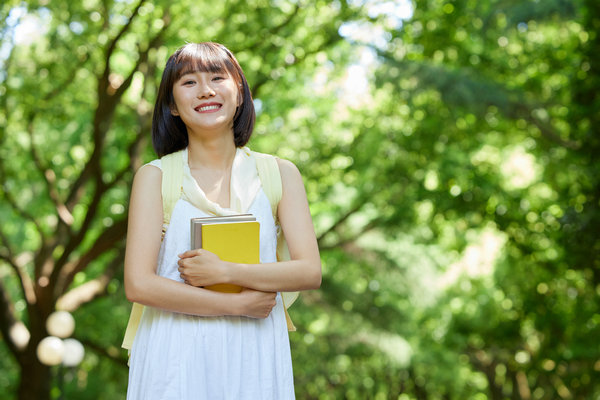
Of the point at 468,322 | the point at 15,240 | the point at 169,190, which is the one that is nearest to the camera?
the point at 169,190

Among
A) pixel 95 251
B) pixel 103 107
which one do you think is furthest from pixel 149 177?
pixel 95 251

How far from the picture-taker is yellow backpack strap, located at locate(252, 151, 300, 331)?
2.06m

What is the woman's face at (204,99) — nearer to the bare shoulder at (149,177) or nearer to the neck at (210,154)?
the neck at (210,154)

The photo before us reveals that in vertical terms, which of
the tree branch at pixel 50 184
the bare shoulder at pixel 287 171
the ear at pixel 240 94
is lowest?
the tree branch at pixel 50 184

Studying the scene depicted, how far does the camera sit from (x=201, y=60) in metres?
2.03

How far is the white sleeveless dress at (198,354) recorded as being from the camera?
72.7 inches

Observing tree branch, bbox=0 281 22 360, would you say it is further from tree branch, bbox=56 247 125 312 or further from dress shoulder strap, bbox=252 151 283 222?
dress shoulder strap, bbox=252 151 283 222

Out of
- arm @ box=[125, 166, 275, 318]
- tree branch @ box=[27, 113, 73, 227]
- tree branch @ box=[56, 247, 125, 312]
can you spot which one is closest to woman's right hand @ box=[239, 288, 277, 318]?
arm @ box=[125, 166, 275, 318]

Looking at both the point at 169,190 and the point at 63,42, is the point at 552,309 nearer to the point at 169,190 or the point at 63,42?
the point at 63,42

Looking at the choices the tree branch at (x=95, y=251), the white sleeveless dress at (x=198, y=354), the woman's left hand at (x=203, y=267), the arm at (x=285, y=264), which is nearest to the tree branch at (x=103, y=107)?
the tree branch at (x=95, y=251)

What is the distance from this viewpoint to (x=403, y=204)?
12.0 metres

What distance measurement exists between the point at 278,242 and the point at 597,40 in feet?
29.1

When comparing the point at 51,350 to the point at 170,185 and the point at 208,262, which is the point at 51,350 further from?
the point at 208,262

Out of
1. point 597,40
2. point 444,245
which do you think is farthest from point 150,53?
point 444,245
